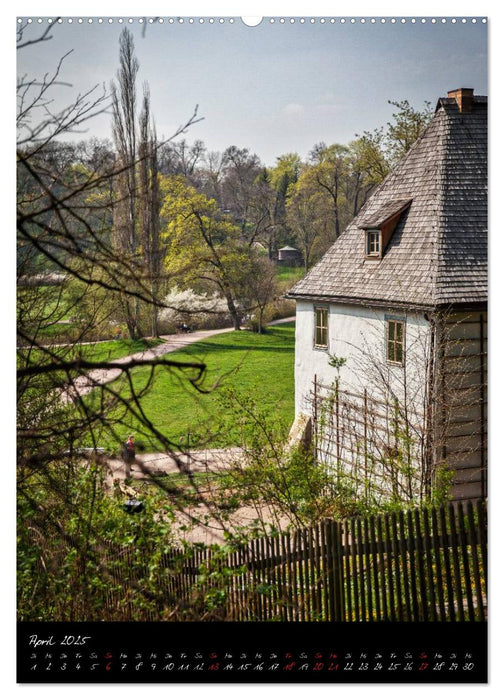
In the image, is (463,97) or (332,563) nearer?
(332,563)

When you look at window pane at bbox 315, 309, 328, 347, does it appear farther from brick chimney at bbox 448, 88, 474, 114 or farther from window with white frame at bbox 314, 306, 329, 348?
brick chimney at bbox 448, 88, 474, 114

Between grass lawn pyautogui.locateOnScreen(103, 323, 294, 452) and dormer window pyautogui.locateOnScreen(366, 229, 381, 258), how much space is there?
5.61 ft

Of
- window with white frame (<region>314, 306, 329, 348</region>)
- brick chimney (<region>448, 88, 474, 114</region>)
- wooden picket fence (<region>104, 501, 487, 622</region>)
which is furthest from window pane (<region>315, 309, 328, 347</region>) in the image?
wooden picket fence (<region>104, 501, 487, 622</region>)

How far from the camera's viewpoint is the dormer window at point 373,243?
26.9 ft

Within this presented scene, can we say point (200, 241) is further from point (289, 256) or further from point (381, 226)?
point (381, 226)

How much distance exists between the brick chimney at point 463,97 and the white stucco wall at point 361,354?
7.46 ft

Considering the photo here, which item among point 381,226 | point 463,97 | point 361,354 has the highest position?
point 463,97

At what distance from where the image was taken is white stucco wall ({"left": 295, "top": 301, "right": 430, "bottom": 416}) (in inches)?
296

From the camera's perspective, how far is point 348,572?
491cm

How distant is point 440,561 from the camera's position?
479 centimetres

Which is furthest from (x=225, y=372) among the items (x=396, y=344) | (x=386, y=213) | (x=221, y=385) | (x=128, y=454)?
(x=386, y=213)

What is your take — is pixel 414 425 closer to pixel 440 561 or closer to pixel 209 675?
pixel 440 561

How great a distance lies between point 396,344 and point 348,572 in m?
3.24
